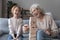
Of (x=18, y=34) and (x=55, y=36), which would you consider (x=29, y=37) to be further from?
(x=55, y=36)

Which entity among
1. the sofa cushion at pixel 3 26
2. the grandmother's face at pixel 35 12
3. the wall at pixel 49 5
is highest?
the wall at pixel 49 5

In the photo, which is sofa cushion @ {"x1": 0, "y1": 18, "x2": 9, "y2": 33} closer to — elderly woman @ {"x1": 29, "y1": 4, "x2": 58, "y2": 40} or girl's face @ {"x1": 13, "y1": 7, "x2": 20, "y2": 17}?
girl's face @ {"x1": 13, "y1": 7, "x2": 20, "y2": 17}

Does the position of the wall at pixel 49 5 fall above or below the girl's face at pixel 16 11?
above

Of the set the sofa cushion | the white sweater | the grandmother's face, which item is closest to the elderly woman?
the grandmother's face

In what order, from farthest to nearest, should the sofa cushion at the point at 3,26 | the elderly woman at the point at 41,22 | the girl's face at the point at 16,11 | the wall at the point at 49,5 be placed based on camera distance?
the wall at the point at 49,5 → the sofa cushion at the point at 3,26 → the girl's face at the point at 16,11 → the elderly woman at the point at 41,22

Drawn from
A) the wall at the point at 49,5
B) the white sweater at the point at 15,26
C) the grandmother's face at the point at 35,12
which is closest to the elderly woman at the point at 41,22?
the grandmother's face at the point at 35,12

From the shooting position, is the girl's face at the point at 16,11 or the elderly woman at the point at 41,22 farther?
the girl's face at the point at 16,11

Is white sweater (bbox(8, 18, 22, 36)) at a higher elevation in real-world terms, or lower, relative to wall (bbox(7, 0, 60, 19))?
lower

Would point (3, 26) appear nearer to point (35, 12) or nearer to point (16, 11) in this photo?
point (16, 11)

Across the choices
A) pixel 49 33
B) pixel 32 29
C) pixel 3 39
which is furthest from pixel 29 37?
pixel 3 39

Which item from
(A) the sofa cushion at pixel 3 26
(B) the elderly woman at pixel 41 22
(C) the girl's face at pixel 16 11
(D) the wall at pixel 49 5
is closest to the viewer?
(B) the elderly woman at pixel 41 22

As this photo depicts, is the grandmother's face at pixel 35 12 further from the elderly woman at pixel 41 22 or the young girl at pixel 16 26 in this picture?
the young girl at pixel 16 26

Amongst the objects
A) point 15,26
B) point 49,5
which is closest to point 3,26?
point 15,26

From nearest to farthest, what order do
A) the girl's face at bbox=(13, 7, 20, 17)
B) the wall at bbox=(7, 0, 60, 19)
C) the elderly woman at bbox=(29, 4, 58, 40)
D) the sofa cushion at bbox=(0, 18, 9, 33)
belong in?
1. the elderly woman at bbox=(29, 4, 58, 40)
2. the girl's face at bbox=(13, 7, 20, 17)
3. the sofa cushion at bbox=(0, 18, 9, 33)
4. the wall at bbox=(7, 0, 60, 19)
